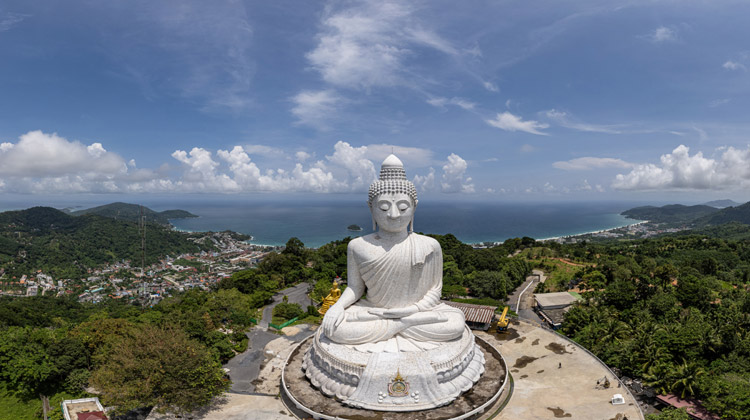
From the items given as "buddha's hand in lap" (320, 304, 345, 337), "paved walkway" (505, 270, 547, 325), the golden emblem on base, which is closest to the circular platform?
the golden emblem on base

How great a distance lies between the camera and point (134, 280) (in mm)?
61219

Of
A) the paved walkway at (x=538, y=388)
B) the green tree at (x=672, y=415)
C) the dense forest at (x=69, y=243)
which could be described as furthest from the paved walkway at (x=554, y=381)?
the dense forest at (x=69, y=243)

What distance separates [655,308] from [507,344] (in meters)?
11.0

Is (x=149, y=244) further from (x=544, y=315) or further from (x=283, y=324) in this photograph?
(x=544, y=315)

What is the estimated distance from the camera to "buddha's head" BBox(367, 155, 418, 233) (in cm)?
1255

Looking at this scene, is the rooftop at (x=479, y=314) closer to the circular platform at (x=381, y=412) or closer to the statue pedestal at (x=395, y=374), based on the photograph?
the circular platform at (x=381, y=412)

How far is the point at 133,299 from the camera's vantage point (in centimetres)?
4941

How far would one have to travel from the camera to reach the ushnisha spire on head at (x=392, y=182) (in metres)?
12.6

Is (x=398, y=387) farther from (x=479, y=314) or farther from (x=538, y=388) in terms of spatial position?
(x=479, y=314)

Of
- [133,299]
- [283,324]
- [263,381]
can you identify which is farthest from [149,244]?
[263,381]

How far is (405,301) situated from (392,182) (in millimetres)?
4297

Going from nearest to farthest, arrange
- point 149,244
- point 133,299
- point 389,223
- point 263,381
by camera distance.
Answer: point 389,223
point 263,381
point 133,299
point 149,244

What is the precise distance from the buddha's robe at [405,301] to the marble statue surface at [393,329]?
33 millimetres

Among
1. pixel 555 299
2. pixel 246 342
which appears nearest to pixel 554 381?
pixel 246 342
